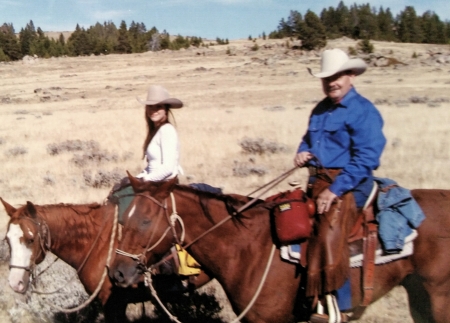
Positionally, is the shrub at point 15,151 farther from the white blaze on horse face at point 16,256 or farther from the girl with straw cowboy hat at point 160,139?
the white blaze on horse face at point 16,256

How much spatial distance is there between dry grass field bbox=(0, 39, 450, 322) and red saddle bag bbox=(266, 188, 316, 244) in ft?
8.20

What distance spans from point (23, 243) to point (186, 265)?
1.47 m

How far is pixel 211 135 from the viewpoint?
1542 centimetres

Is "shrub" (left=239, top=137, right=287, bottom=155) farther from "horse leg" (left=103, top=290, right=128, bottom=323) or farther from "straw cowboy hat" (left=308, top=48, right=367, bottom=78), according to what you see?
"straw cowboy hat" (left=308, top=48, right=367, bottom=78)

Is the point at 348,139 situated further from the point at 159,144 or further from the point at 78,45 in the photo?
the point at 78,45

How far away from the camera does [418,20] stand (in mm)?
81938

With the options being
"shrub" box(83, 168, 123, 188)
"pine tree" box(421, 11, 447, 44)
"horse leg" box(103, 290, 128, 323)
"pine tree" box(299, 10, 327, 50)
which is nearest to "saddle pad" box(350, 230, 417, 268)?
"horse leg" box(103, 290, 128, 323)

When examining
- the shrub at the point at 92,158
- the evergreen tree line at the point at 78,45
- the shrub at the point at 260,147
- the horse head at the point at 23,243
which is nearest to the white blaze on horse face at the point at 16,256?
the horse head at the point at 23,243

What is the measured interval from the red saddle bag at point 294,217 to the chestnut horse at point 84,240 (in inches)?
65.9

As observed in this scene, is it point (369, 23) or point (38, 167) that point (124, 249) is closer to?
point (38, 167)

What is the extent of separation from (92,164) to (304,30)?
159 feet

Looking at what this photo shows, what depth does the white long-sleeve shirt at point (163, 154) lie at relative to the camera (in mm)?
4570

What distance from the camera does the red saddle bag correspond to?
3.49 meters

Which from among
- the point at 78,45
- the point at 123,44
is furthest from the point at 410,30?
the point at 78,45
